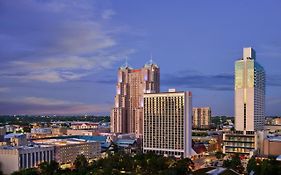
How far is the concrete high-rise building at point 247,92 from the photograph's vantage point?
157 ft

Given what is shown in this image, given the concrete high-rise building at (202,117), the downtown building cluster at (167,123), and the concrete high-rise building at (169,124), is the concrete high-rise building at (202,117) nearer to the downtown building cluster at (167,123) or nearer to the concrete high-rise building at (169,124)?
the downtown building cluster at (167,123)

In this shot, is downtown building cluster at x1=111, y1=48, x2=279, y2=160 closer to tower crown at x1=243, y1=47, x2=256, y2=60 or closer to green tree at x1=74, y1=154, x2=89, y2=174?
tower crown at x1=243, y1=47, x2=256, y2=60

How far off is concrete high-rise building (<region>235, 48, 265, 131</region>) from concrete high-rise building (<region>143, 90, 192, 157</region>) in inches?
337

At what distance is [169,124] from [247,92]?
12.6 meters

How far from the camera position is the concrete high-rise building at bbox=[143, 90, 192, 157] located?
4341cm

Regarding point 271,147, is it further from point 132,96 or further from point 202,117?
point 202,117

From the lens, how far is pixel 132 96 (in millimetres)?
67625

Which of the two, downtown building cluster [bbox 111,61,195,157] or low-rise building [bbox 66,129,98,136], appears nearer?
downtown building cluster [bbox 111,61,195,157]

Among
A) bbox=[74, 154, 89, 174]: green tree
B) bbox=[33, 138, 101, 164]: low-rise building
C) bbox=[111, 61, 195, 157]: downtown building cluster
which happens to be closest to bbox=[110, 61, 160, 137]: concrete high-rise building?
bbox=[111, 61, 195, 157]: downtown building cluster

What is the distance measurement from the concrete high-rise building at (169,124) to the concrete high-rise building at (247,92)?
857cm

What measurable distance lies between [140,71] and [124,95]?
5.87 metres

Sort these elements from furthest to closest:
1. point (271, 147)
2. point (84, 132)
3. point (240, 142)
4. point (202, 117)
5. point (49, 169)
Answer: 1. point (202, 117)
2. point (84, 132)
3. point (240, 142)
4. point (271, 147)
5. point (49, 169)

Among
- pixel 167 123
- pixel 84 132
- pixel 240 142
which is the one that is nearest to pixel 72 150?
pixel 167 123

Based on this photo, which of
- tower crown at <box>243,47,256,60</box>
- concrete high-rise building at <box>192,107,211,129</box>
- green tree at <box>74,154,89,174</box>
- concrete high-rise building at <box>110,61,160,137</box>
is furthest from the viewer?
concrete high-rise building at <box>192,107,211,129</box>
